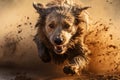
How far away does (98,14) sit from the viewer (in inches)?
636

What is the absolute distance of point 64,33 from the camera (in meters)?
13.0

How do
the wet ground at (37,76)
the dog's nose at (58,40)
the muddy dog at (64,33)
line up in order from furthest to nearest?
the wet ground at (37,76) → the muddy dog at (64,33) → the dog's nose at (58,40)

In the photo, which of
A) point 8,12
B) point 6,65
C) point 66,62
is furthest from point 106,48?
point 8,12

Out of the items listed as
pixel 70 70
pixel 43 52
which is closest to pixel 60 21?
pixel 43 52

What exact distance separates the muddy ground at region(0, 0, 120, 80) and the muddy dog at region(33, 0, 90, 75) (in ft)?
1.70

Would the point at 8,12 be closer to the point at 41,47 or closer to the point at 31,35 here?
the point at 31,35

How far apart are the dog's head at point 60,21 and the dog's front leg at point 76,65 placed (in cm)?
30

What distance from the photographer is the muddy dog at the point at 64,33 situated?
13.2 m

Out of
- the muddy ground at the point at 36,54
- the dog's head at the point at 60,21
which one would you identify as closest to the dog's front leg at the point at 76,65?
the dog's head at the point at 60,21

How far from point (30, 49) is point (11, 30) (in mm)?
932

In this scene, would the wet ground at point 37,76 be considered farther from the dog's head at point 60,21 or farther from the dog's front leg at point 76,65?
the dog's head at point 60,21

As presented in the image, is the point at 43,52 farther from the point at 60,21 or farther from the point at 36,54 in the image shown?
the point at 36,54

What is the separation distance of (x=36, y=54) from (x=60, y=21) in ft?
6.17

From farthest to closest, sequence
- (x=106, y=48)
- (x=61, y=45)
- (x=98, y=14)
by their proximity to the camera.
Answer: (x=98, y=14), (x=106, y=48), (x=61, y=45)
